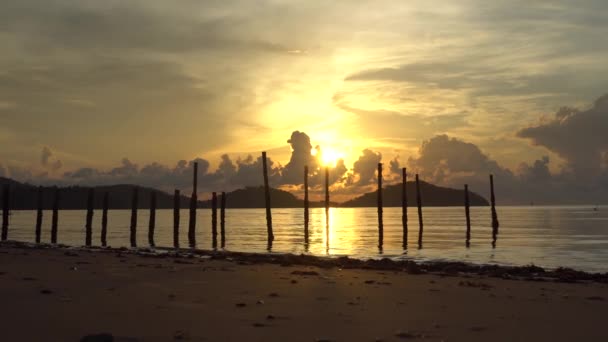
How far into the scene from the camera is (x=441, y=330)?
837cm

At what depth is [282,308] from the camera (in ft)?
32.8

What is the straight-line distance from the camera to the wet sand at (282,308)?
7902 millimetres

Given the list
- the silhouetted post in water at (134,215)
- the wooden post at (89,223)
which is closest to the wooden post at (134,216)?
the silhouetted post in water at (134,215)

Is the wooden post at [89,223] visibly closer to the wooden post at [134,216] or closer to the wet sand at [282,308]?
the wooden post at [134,216]

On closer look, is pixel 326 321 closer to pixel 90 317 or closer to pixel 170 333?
pixel 170 333

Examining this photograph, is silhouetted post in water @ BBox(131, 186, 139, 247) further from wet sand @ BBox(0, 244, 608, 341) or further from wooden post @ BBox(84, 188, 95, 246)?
wet sand @ BBox(0, 244, 608, 341)

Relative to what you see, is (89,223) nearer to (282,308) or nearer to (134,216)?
(134,216)

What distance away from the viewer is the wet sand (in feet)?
25.9

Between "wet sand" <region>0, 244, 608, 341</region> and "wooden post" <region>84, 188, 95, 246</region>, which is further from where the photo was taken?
"wooden post" <region>84, 188, 95, 246</region>

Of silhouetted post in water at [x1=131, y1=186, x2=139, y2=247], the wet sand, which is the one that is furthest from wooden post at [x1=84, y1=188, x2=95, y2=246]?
the wet sand

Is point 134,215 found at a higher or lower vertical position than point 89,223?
higher

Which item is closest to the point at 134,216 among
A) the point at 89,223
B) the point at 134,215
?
the point at 134,215

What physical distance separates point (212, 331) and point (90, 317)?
2037mm

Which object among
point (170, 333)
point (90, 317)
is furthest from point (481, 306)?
point (90, 317)
